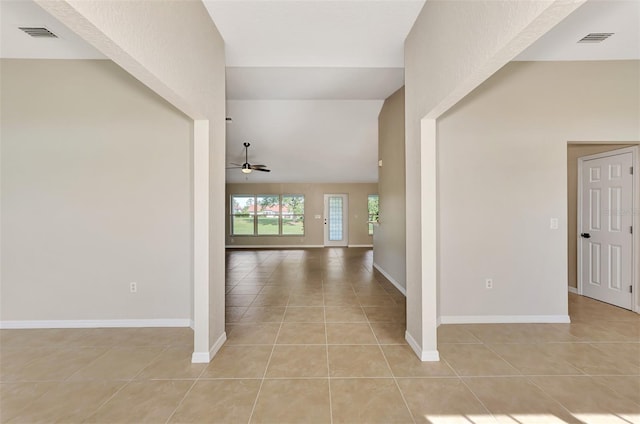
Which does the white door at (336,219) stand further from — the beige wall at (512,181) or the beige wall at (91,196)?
the beige wall at (91,196)

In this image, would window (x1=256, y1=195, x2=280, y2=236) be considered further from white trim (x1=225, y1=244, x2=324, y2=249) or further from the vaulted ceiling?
the vaulted ceiling

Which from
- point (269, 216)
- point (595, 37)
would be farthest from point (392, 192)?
point (269, 216)

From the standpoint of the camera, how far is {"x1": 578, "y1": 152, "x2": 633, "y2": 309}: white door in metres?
3.25

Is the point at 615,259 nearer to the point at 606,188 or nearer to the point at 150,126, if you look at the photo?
the point at 606,188

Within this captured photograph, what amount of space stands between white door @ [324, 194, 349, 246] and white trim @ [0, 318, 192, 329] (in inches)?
286

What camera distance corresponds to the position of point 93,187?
9.59 ft

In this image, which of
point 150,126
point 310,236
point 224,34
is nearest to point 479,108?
point 224,34

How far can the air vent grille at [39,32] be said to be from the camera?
239 cm

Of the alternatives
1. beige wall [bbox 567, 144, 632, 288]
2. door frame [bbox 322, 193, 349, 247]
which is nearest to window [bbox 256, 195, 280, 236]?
door frame [bbox 322, 193, 349, 247]

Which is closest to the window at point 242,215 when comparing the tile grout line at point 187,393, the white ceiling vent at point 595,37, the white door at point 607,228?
the tile grout line at point 187,393

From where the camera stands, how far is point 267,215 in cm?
996

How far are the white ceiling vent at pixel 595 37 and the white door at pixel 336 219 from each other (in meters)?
7.63

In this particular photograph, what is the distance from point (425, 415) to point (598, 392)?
129 cm

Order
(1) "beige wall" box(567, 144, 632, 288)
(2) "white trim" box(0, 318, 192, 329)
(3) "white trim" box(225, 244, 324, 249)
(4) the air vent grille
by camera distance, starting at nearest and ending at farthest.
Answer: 1. (4) the air vent grille
2. (2) "white trim" box(0, 318, 192, 329)
3. (1) "beige wall" box(567, 144, 632, 288)
4. (3) "white trim" box(225, 244, 324, 249)
